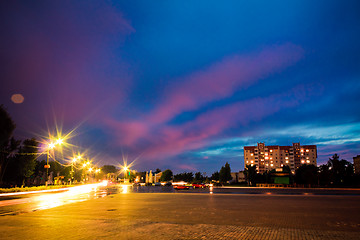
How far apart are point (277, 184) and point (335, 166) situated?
15185 mm

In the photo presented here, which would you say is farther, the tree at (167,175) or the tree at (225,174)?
the tree at (167,175)

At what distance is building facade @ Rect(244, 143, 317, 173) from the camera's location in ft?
557

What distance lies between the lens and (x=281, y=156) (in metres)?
172

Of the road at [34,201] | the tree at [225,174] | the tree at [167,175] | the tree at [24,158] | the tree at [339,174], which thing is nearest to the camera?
the road at [34,201]

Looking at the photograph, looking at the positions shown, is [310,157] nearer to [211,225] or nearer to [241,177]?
[241,177]

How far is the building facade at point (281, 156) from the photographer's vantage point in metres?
170

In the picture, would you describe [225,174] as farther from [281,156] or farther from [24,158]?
[281,156]

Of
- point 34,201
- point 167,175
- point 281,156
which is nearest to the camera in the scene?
point 34,201

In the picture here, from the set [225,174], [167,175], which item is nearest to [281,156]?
[167,175]

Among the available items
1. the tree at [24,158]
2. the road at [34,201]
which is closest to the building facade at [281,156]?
the tree at [24,158]

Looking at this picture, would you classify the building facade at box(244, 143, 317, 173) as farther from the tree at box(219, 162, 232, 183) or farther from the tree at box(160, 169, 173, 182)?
the tree at box(219, 162, 232, 183)

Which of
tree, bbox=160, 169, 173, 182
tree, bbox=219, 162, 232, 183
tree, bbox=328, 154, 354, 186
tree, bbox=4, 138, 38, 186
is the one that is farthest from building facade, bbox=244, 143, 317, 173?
tree, bbox=4, 138, 38, 186

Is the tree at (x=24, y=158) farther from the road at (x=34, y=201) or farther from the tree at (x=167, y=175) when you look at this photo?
the tree at (x=167, y=175)

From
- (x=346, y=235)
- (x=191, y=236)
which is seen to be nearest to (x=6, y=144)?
(x=191, y=236)
